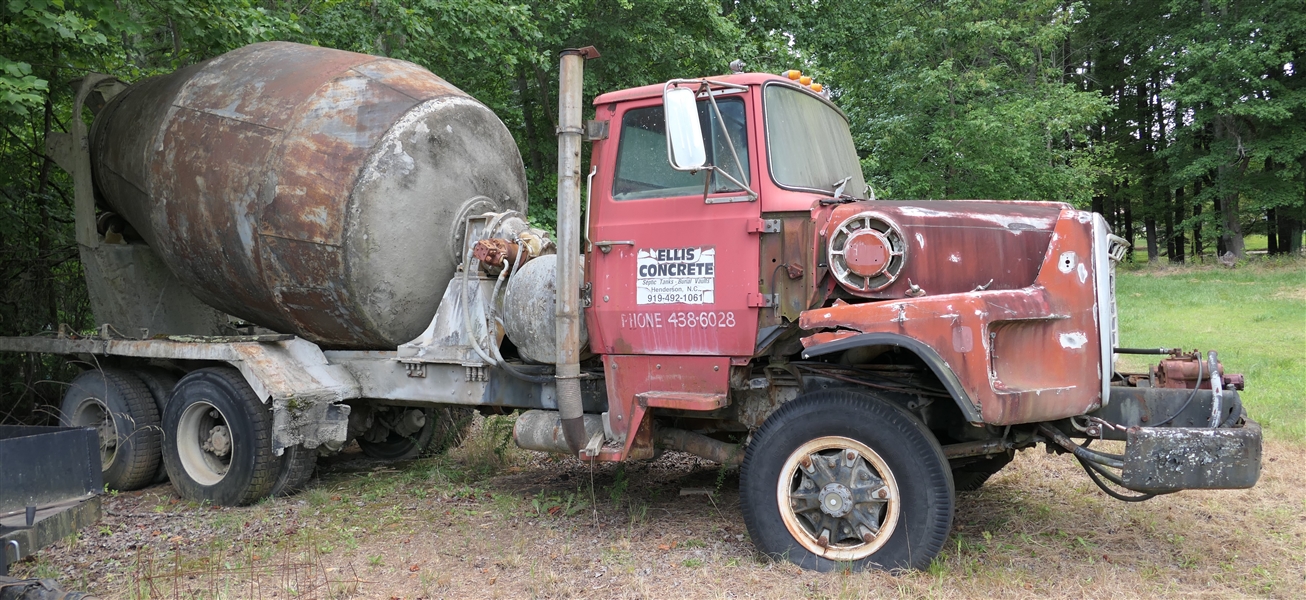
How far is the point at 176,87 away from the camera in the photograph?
6.74 m

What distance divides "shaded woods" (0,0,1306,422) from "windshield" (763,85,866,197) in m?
4.62

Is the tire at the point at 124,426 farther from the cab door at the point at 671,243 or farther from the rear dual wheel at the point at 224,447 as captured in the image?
the cab door at the point at 671,243

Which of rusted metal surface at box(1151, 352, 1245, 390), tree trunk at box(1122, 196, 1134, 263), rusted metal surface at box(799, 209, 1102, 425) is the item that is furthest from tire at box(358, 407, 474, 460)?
tree trunk at box(1122, 196, 1134, 263)

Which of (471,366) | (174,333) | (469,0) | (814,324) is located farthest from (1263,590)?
(469,0)

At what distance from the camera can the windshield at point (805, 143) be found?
15.9 ft

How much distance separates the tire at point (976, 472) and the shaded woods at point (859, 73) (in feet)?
20.7

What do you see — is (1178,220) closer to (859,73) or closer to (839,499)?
(859,73)

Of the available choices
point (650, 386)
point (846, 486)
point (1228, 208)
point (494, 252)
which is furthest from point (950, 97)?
point (1228, 208)

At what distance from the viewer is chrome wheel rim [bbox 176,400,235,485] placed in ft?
Result: 21.0

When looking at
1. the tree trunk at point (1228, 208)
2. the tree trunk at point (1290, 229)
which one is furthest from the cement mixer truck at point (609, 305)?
the tree trunk at point (1290, 229)

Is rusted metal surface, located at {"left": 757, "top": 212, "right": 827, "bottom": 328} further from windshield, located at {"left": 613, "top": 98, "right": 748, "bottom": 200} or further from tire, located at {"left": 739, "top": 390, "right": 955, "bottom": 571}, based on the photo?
tire, located at {"left": 739, "top": 390, "right": 955, "bottom": 571}

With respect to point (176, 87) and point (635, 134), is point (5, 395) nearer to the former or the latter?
point (176, 87)

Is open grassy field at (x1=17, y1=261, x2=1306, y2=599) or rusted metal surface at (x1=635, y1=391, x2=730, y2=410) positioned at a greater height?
rusted metal surface at (x1=635, y1=391, x2=730, y2=410)

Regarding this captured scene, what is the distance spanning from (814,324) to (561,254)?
1.50 meters
